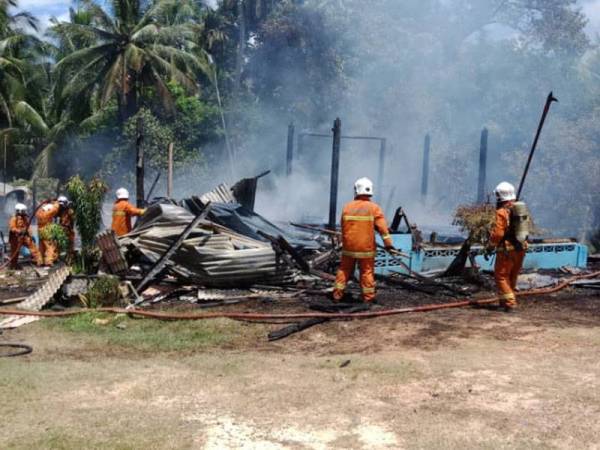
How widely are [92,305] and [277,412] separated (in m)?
4.21

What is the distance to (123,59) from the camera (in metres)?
27.0

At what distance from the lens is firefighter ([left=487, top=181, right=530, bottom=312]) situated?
763 centimetres

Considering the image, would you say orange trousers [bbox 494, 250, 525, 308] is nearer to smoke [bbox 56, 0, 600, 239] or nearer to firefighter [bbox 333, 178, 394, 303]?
firefighter [bbox 333, 178, 394, 303]

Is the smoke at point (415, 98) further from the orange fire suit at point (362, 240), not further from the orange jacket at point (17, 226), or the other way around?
the orange fire suit at point (362, 240)

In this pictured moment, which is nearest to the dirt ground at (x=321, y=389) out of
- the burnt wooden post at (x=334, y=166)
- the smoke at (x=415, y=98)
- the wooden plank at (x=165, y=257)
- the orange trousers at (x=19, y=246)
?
the wooden plank at (x=165, y=257)

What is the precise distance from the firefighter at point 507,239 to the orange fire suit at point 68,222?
5.70m

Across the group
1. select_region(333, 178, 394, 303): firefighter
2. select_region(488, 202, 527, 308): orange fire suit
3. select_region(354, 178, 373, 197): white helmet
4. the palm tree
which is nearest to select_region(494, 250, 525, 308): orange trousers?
select_region(488, 202, 527, 308): orange fire suit

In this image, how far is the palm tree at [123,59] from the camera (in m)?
27.0

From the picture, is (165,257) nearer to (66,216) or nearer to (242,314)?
(242,314)

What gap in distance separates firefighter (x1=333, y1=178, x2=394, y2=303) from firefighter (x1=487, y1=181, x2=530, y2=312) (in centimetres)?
121

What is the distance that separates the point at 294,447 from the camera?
3.97 metres

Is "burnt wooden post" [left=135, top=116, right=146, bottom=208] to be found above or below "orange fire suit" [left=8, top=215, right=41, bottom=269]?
above

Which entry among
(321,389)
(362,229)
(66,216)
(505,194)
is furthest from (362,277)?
(66,216)

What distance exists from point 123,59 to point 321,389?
24.4 meters
